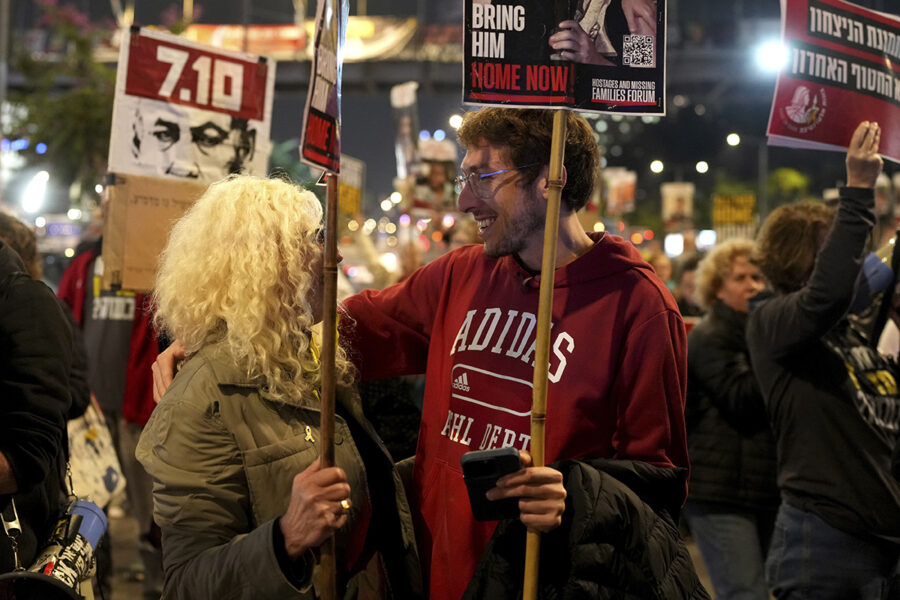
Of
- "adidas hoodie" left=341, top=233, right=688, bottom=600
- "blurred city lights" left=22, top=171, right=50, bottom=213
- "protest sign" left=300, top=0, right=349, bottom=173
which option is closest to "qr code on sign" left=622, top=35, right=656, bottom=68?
"adidas hoodie" left=341, top=233, right=688, bottom=600

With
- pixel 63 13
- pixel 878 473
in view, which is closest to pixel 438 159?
pixel 878 473

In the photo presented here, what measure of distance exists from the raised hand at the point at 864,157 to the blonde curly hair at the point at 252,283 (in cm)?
215

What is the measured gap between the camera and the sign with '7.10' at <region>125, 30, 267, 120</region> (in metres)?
5.23

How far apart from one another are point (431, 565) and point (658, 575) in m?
0.72

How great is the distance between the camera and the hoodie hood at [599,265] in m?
2.92

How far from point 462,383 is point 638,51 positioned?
3.62 ft

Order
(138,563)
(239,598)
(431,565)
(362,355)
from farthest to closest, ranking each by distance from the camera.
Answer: (138,563) → (362,355) → (431,565) → (239,598)

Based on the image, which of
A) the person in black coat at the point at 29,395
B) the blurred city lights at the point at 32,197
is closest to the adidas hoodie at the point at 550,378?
the person in black coat at the point at 29,395

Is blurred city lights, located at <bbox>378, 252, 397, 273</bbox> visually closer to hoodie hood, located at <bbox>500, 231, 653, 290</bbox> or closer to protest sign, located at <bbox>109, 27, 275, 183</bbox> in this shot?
protest sign, located at <bbox>109, 27, 275, 183</bbox>

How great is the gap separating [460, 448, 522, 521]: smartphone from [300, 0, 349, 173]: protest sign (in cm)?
82

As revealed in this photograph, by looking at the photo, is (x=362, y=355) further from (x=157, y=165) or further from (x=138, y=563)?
(x=138, y=563)

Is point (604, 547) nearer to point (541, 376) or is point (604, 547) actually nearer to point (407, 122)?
point (541, 376)

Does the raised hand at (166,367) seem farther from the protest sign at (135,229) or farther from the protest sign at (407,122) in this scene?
the protest sign at (407,122)

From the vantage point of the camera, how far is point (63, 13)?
78.1 feet
